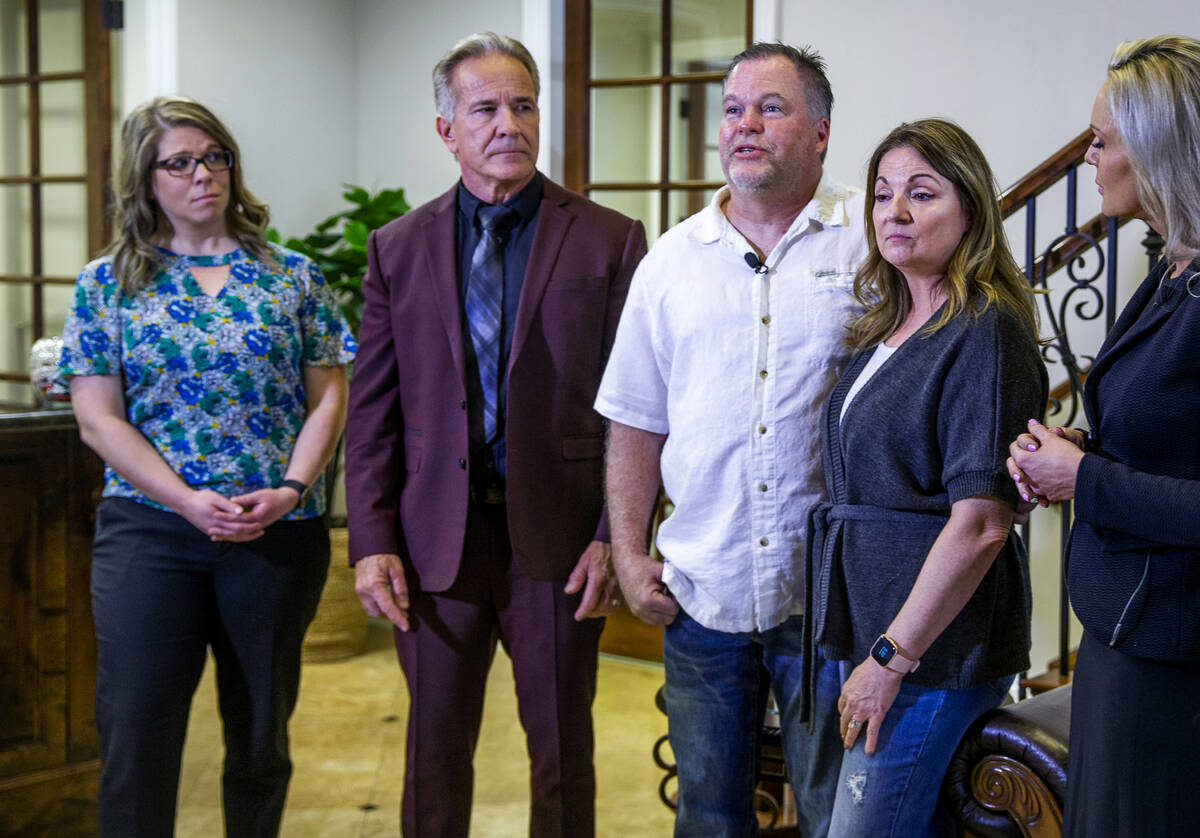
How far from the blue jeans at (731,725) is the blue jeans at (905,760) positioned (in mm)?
166

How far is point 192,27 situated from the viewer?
448 cm

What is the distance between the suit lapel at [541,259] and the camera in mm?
2086

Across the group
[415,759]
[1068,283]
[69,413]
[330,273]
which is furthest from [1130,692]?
[330,273]

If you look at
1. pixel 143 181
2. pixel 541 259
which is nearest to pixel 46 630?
pixel 143 181

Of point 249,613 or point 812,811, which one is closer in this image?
point 812,811

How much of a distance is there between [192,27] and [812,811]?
12.5 ft

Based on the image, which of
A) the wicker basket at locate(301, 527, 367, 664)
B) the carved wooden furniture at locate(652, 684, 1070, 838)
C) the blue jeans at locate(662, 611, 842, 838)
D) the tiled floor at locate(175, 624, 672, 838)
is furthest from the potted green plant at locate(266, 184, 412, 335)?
the carved wooden furniture at locate(652, 684, 1070, 838)

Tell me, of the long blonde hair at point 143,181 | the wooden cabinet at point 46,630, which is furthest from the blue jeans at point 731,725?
the wooden cabinet at point 46,630

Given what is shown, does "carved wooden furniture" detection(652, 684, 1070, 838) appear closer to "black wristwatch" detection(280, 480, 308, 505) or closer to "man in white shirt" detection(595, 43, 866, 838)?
"man in white shirt" detection(595, 43, 866, 838)

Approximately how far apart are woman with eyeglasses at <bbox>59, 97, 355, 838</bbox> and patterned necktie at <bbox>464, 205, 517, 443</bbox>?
397 mm

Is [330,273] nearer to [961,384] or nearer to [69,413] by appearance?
[69,413]

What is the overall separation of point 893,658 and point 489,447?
0.86 m

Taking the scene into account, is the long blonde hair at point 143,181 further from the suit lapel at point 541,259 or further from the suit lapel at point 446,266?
the suit lapel at point 541,259

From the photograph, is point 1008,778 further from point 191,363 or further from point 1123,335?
point 191,363
